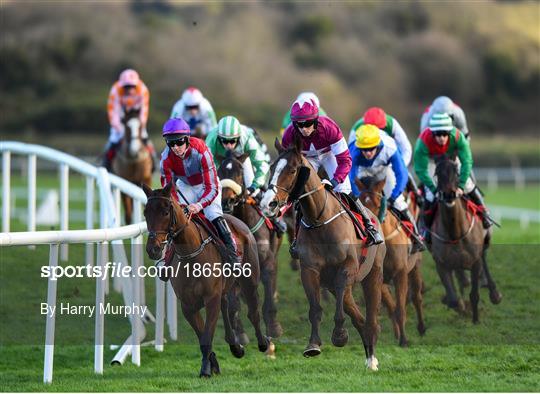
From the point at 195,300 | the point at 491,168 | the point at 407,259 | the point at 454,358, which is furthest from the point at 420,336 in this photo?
the point at 491,168

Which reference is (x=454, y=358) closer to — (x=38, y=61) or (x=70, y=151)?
(x=70, y=151)

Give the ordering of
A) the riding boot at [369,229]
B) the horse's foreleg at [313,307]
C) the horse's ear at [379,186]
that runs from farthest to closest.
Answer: the horse's ear at [379,186]
the riding boot at [369,229]
the horse's foreleg at [313,307]

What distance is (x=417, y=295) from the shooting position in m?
11.0

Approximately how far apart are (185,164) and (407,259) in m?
2.75

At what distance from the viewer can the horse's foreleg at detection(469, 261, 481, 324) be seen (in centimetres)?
1112

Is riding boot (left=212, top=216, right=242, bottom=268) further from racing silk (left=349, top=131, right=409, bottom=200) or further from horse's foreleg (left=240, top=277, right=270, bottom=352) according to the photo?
racing silk (left=349, top=131, right=409, bottom=200)

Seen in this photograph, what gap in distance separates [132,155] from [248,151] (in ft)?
14.2

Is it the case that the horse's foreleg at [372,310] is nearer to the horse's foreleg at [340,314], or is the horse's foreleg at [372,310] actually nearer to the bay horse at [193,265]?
the horse's foreleg at [340,314]

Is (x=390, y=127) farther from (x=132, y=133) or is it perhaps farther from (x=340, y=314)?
(x=132, y=133)

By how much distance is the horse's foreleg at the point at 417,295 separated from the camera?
35.6 ft

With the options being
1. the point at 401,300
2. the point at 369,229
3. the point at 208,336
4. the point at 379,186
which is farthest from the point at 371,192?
the point at 208,336

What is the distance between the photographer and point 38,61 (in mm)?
53625

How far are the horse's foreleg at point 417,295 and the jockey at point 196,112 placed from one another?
327 centimetres

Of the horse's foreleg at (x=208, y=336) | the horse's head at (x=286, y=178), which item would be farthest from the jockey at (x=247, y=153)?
the horse's foreleg at (x=208, y=336)
